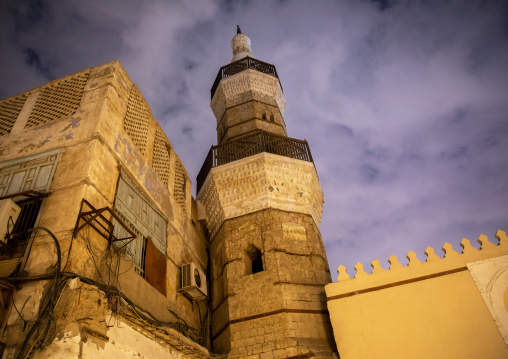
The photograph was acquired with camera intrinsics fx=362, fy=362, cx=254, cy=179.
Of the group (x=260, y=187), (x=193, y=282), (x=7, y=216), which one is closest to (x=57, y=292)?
(x=7, y=216)

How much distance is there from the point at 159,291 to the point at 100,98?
311 centimetres

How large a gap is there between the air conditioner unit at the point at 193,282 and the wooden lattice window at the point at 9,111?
12.2 feet

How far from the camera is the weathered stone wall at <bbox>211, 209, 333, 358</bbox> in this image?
18.6ft

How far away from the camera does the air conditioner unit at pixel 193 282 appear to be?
240 inches

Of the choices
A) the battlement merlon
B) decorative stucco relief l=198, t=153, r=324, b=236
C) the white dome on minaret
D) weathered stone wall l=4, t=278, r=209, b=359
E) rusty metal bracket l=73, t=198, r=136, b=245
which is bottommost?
weathered stone wall l=4, t=278, r=209, b=359

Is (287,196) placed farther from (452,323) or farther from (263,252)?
(452,323)

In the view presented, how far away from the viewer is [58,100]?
6059 mm

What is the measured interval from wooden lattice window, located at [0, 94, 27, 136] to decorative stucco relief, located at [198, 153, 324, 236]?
12.1 ft

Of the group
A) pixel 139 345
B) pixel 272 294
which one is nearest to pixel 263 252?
pixel 272 294

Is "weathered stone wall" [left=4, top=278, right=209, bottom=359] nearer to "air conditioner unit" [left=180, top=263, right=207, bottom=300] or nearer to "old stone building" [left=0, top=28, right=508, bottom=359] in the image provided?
"old stone building" [left=0, top=28, right=508, bottom=359]

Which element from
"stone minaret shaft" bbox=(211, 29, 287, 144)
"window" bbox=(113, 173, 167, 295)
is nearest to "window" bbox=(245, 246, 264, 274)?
"window" bbox=(113, 173, 167, 295)

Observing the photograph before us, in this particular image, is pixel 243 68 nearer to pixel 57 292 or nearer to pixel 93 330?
pixel 57 292

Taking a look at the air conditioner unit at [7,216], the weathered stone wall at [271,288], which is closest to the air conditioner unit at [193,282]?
the weathered stone wall at [271,288]

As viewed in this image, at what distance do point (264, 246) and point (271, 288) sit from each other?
835 millimetres
